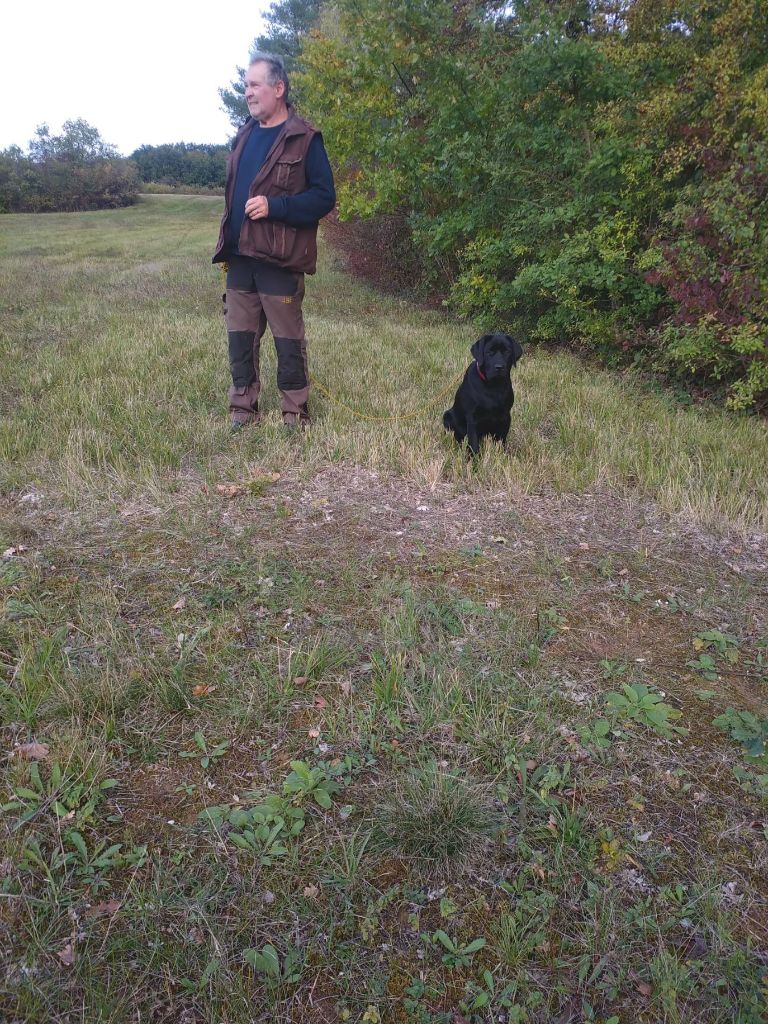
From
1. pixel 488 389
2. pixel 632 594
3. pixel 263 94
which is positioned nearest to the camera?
pixel 632 594

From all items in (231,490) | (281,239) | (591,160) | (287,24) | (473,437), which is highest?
(287,24)

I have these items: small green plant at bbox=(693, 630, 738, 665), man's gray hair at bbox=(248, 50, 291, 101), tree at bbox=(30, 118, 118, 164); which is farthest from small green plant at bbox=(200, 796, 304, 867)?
tree at bbox=(30, 118, 118, 164)

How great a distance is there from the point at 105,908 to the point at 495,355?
3.74 metres

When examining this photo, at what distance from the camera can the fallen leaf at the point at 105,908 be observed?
1.49 m

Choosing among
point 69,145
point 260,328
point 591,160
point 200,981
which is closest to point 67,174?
point 69,145

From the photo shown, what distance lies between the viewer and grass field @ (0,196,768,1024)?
1423 millimetres

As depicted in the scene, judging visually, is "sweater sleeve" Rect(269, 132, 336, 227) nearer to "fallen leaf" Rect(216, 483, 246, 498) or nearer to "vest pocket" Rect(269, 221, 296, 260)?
"vest pocket" Rect(269, 221, 296, 260)

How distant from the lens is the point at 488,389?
4.33 metres

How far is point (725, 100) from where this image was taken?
6.05 metres

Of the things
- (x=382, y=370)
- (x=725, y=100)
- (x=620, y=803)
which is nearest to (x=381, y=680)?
(x=620, y=803)

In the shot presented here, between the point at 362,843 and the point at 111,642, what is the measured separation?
1331 millimetres

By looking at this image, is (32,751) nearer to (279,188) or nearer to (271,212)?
(271,212)

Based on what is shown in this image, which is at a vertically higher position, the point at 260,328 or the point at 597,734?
the point at 260,328

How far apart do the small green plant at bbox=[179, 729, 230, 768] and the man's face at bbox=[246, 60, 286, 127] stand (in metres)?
3.87
